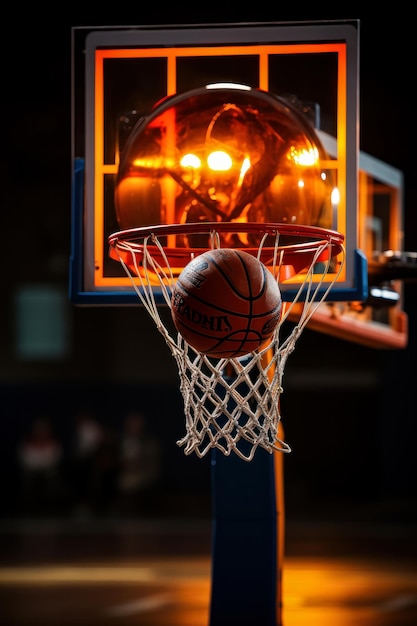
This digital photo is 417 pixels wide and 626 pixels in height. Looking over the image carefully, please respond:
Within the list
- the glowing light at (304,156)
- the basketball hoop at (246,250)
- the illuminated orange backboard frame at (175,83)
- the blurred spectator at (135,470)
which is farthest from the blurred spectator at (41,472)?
the glowing light at (304,156)

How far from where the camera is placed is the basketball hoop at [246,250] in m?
3.88

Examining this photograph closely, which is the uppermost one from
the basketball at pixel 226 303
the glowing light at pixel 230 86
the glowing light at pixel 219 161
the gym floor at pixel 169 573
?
the glowing light at pixel 230 86

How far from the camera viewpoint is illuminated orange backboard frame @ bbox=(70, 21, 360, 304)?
4.42 meters

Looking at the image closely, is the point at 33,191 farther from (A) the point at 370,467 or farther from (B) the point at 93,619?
(B) the point at 93,619

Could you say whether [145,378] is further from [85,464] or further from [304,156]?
[304,156]

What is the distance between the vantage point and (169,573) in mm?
11086

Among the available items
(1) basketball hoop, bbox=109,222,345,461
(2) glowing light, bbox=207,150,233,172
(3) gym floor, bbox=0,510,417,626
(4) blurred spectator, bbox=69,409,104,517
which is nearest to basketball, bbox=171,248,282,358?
(1) basketball hoop, bbox=109,222,345,461

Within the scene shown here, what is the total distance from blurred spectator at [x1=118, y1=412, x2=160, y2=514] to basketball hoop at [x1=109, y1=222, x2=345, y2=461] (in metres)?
11.0

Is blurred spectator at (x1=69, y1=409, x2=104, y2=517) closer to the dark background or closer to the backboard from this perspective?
the dark background

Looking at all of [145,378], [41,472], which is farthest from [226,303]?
[145,378]

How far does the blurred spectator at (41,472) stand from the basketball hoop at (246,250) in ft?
35.1

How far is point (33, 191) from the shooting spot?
17297mm

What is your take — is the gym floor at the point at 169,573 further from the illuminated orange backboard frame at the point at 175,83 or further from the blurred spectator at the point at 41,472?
the illuminated orange backboard frame at the point at 175,83

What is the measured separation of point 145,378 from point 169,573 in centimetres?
695
